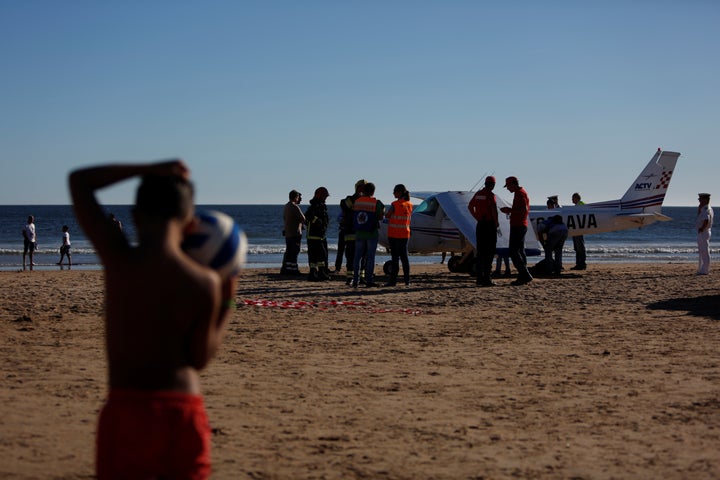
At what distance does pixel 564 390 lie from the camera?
24.6 ft

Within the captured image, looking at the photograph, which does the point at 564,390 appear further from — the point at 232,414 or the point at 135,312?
the point at 135,312

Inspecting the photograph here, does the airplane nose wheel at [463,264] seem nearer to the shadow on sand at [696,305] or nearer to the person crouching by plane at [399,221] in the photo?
the person crouching by plane at [399,221]

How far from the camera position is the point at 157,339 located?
301 centimetres

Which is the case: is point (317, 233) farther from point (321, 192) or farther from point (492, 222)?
point (492, 222)

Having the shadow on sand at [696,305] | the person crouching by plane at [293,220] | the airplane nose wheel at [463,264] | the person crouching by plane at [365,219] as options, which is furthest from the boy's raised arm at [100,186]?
the airplane nose wheel at [463,264]

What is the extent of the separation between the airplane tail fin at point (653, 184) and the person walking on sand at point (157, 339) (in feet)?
78.8

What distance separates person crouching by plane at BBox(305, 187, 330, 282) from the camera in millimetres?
18125

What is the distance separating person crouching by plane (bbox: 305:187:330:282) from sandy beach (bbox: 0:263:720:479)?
4475 mm

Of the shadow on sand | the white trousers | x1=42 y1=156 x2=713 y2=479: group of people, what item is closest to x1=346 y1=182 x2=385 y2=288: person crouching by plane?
the shadow on sand

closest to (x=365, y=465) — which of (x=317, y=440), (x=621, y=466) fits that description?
(x=317, y=440)

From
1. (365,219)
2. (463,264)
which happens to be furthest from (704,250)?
(365,219)

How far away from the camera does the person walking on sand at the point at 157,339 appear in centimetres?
296

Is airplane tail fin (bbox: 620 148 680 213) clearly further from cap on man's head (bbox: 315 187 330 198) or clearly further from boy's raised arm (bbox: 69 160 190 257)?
boy's raised arm (bbox: 69 160 190 257)

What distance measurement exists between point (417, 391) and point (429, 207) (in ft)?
46.1
